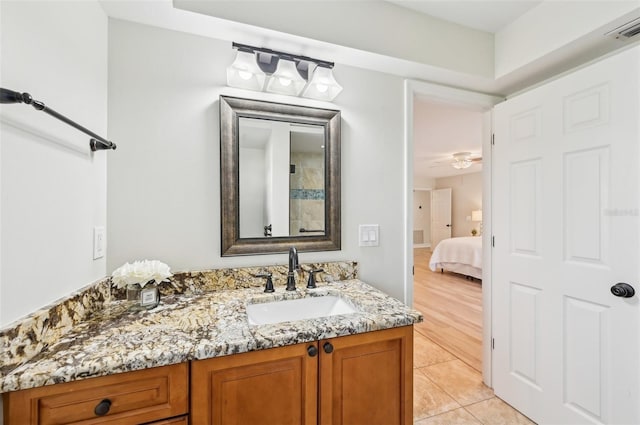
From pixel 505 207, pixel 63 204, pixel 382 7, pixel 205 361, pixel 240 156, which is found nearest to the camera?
pixel 205 361

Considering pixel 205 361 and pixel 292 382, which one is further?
pixel 292 382

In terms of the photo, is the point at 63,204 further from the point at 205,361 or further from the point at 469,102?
the point at 469,102

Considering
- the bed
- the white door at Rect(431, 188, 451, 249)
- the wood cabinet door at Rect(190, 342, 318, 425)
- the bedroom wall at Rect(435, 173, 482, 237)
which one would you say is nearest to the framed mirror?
the wood cabinet door at Rect(190, 342, 318, 425)

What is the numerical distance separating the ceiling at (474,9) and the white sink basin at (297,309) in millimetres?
1687

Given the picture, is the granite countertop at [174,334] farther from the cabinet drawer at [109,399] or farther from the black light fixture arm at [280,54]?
the black light fixture arm at [280,54]

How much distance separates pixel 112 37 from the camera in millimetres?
1262

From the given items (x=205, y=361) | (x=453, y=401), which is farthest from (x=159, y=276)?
(x=453, y=401)

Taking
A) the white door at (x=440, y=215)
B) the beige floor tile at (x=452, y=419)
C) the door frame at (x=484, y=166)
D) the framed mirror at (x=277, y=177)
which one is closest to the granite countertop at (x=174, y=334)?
the framed mirror at (x=277, y=177)

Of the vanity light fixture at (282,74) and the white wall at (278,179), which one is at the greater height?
the vanity light fixture at (282,74)

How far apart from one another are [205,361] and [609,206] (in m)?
1.89

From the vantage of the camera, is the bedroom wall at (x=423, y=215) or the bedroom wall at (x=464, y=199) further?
the bedroom wall at (x=423, y=215)

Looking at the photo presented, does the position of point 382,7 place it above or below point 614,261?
above

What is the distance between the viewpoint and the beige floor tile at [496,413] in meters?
1.68

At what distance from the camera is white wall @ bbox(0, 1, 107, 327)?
735 millimetres
